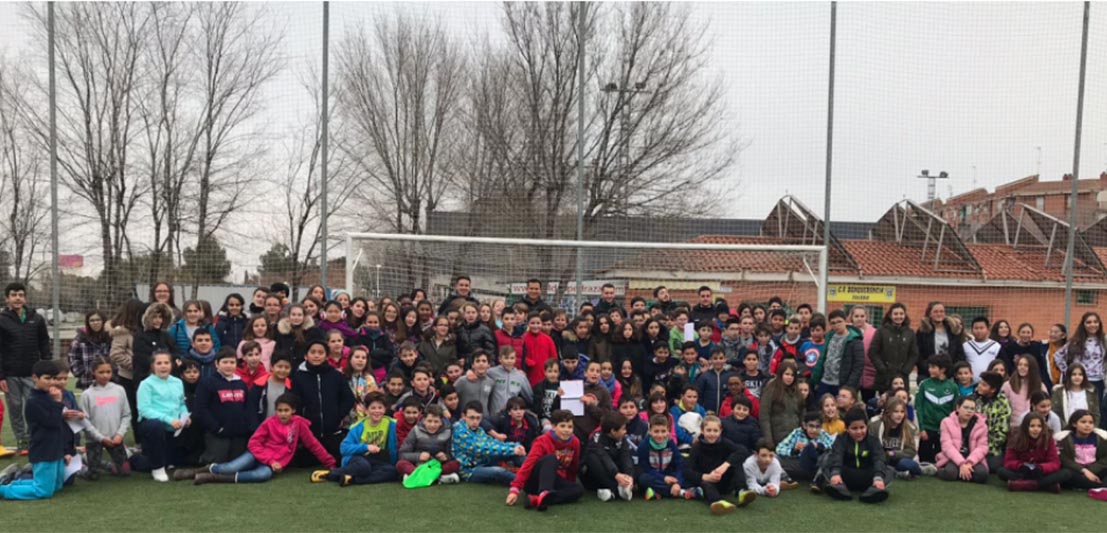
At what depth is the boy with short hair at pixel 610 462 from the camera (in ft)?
17.0

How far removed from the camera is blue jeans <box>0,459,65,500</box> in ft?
16.3

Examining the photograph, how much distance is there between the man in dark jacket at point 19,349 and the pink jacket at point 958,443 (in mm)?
7558

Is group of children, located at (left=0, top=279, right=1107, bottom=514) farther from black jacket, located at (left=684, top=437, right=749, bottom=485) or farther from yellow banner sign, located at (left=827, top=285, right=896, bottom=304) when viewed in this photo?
yellow banner sign, located at (left=827, top=285, right=896, bottom=304)

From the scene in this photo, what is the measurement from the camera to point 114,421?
5.58 metres

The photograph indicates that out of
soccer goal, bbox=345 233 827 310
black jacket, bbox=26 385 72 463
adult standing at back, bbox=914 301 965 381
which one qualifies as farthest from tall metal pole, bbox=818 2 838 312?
black jacket, bbox=26 385 72 463

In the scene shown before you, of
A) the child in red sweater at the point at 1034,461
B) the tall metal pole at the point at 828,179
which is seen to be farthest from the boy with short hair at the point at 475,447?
the tall metal pole at the point at 828,179

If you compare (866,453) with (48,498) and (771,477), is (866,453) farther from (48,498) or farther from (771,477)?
(48,498)

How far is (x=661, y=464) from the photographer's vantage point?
212 inches

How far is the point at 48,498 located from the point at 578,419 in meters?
3.67

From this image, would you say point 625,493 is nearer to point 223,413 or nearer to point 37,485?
point 223,413

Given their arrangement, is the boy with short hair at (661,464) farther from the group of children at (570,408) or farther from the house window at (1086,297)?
the house window at (1086,297)

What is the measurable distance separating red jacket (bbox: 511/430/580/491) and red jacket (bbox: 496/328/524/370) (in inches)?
66.5

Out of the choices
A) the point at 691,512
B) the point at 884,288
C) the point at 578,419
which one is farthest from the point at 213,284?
the point at 884,288

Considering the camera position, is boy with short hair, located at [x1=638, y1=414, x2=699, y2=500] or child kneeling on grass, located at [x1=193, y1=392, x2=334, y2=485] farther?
child kneeling on grass, located at [x1=193, y1=392, x2=334, y2=485]
